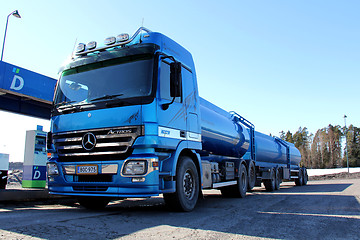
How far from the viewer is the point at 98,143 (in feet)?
18.7

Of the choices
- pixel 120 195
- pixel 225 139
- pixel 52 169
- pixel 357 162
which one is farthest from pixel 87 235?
pixel 357 162

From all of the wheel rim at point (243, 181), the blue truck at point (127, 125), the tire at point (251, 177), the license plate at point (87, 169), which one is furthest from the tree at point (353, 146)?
the license plate at point (87, 169)

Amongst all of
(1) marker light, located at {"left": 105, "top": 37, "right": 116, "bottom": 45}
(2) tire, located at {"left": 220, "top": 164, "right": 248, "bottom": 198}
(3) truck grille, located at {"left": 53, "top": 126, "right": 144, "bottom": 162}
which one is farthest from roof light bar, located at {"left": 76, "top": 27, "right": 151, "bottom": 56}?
(2) tire, located at {"left": 220, "top": 164, "right": 248, "bottom": 198}

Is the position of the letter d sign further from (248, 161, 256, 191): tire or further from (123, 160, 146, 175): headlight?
(248, 161, 256, 191): tire

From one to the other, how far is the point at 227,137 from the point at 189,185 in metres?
4.27

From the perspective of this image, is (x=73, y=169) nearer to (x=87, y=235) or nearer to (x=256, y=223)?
(x=87, y=235)

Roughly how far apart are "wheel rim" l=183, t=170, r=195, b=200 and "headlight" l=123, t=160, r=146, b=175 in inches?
52.8

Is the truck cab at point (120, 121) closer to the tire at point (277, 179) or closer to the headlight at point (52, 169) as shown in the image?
the headlight at point (52, 169)

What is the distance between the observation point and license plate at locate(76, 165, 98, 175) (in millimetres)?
5704

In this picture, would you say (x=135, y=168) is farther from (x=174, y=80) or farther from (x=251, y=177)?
(x=251, y=177)

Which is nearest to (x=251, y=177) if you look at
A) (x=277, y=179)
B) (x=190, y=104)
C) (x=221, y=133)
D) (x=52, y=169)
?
(x=221, y=133)

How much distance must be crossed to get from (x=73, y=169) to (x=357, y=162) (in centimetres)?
9410

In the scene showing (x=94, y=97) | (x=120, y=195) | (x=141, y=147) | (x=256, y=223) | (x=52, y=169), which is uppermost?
(x=94, y=97)

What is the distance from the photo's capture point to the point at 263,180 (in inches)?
570
